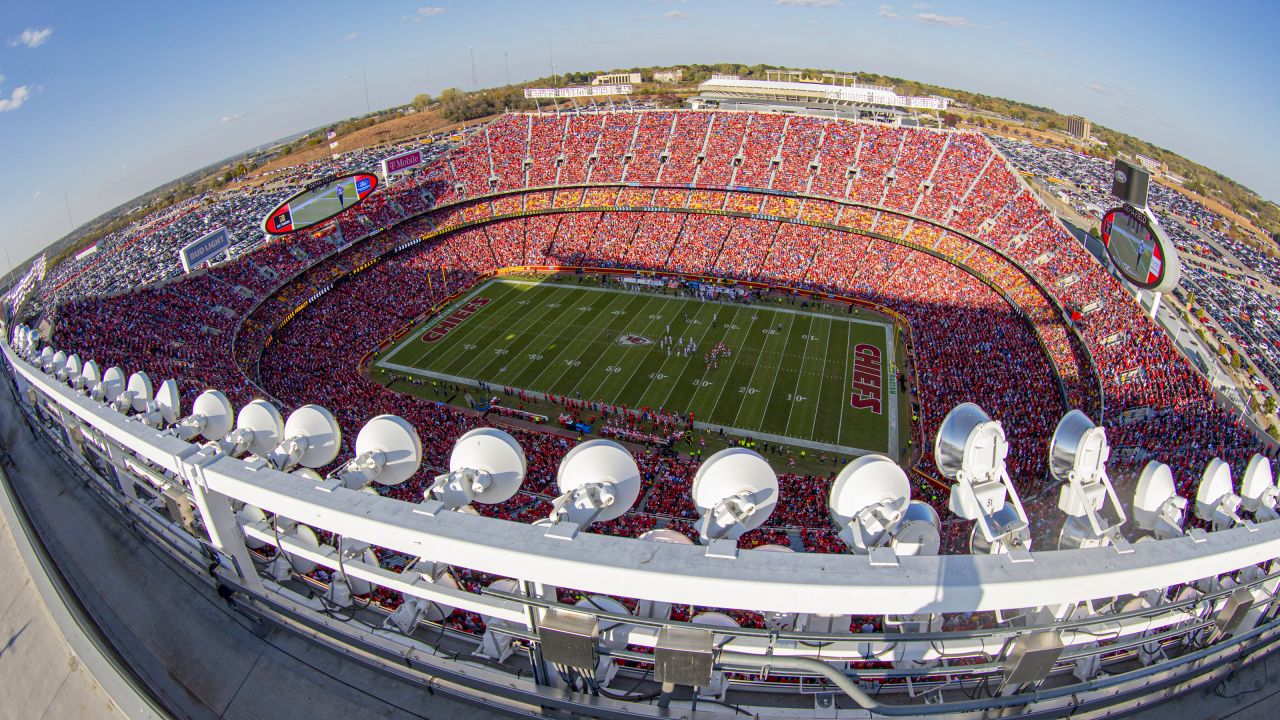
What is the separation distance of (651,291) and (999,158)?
25523mm

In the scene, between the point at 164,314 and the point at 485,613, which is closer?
the point at 485,613

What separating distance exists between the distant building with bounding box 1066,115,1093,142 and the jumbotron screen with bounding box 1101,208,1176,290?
73.3 m

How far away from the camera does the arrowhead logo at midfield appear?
3656 cm

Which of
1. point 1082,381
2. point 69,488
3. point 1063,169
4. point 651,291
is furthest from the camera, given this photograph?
point 1063,169

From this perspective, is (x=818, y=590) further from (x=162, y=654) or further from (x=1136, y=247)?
(x=1136, y=247)

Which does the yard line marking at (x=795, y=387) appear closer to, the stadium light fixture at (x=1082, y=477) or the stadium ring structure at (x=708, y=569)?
the stadium ring structure at (x=708, y=569)

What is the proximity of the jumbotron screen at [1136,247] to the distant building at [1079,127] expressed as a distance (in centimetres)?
7329

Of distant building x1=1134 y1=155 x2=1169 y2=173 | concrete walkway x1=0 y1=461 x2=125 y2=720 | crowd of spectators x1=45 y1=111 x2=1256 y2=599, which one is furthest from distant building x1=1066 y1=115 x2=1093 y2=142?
concrete walkway x1=0 y1=461 x2=125 y2=720

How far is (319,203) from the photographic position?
42.1m

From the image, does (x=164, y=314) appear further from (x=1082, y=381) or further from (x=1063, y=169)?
(x=1063, y=169)

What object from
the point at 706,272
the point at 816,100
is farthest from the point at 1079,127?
the point at 706,272

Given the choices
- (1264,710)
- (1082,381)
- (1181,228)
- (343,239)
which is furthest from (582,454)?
(1181,228)

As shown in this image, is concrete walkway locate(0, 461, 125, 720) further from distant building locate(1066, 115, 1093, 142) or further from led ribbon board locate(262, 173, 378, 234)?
distant building locate(1066, 115, 1093, 142)

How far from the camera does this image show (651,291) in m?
43.8
